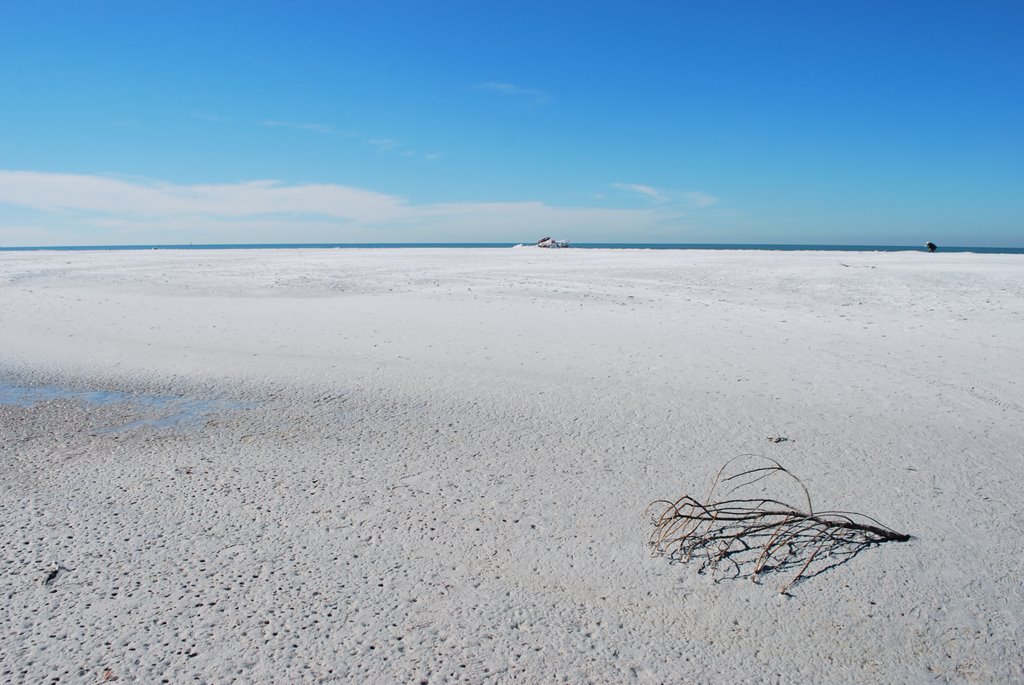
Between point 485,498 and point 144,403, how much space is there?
3840 millimetres

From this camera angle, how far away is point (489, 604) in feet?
9.04

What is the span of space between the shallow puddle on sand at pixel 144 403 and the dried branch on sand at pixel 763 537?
397 centimetres

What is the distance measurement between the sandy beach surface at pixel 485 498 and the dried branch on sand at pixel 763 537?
0.29ft

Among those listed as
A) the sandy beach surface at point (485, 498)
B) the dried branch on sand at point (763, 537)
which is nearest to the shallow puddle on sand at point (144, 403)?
the sandy beach surface at point (485, 498)

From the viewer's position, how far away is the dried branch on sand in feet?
10.1

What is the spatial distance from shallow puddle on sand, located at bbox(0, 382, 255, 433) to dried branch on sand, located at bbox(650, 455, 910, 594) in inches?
156

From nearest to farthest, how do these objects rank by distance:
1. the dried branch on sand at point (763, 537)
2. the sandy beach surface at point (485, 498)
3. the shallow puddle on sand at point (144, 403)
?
1. the sandy beach surface at point (485, 498)
2. the dried branch on sand at point (763, 537)
3. the shallow puddle on sand at point (144, 403)

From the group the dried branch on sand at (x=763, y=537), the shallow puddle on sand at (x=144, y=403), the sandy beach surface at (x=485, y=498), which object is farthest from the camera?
the shallow puddle on sand at (x=144, y=403)

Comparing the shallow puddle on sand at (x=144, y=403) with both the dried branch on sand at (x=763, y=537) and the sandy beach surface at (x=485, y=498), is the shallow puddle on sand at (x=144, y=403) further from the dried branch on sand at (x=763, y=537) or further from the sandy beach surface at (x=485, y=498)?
the dried branch on sand at (x=763, y=537)

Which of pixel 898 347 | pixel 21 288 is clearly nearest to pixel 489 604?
pixel 898 347

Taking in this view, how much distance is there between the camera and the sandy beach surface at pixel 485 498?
2.47m

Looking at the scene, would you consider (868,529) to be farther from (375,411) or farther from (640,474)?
(375,411)

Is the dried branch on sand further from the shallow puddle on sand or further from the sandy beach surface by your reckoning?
the shallow puddle on sand

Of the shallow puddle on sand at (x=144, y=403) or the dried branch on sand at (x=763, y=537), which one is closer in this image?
the dried branch on sand at (x=763, y=537)
